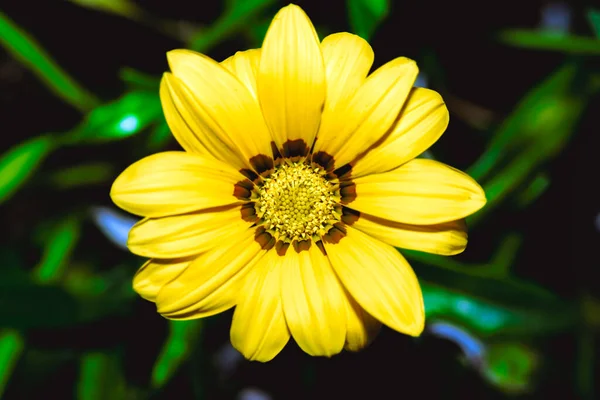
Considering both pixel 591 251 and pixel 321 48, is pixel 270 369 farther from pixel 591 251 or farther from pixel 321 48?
pixel 321 48

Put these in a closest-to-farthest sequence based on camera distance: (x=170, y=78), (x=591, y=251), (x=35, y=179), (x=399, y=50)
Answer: (x=170, y=78), (x=399, y=50), (x=35, y=179), (x=591, y=251)

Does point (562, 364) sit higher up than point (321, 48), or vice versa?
point (321, 48)

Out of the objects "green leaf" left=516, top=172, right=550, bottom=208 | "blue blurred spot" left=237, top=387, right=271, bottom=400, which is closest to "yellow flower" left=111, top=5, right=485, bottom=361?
"green leaf" left=516, top=172, right=550, bottom=208

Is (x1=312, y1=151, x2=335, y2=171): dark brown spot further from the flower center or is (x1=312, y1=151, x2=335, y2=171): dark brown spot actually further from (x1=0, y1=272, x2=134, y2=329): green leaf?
(x1=0, y1=272, x2=134, y2=329): green leaf

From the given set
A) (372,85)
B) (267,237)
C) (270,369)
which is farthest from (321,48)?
(270,369)

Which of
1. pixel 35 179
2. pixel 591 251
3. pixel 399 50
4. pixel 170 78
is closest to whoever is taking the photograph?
pixel 170 78

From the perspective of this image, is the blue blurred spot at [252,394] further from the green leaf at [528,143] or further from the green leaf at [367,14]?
the green leaf at [367,14]

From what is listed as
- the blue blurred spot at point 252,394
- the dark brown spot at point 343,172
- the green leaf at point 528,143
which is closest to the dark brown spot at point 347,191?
the dark brown spot at point 343,172
